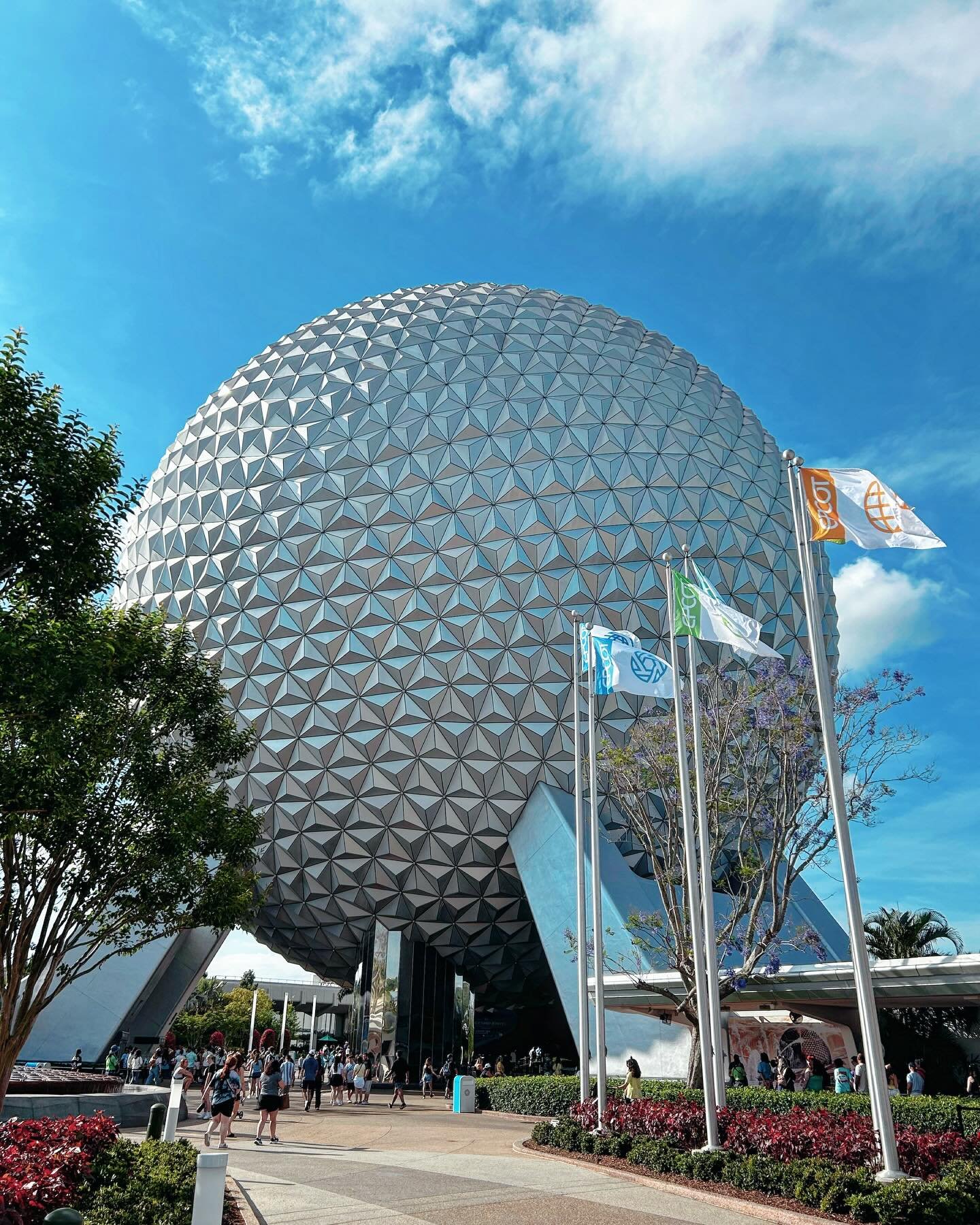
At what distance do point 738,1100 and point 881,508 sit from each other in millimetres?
13394

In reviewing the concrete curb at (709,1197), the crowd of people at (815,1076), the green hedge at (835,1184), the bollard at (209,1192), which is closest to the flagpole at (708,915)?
the green hedge at (835,1184)

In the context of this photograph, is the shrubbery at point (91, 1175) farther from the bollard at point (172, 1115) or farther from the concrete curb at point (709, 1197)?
the concrete curb at point (709, 1197)

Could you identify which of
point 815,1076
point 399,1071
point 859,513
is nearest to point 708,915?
point 859,513

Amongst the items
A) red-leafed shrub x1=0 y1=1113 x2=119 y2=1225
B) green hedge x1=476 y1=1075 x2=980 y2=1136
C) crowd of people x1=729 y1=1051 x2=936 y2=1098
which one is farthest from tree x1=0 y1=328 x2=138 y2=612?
crowd of people x1=729 y1=1051 x2=936 y2=1098

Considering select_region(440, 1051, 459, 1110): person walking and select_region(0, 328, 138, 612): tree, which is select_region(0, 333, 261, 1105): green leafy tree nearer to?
select_region(0, 328, 138, 612): tree

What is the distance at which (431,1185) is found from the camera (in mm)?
11305

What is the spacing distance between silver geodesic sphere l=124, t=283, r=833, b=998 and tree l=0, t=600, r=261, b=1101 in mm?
9555

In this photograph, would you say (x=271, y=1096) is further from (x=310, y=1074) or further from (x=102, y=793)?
(x=310, y=1074)

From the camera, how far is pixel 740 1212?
9.95 m

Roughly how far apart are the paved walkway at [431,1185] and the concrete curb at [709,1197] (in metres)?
0.15

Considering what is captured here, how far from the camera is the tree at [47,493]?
435 inches

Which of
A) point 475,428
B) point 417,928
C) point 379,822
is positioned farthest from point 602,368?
point 417,928

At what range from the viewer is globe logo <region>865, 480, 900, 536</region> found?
1198 centimetres

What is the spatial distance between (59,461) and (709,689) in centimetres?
1838
